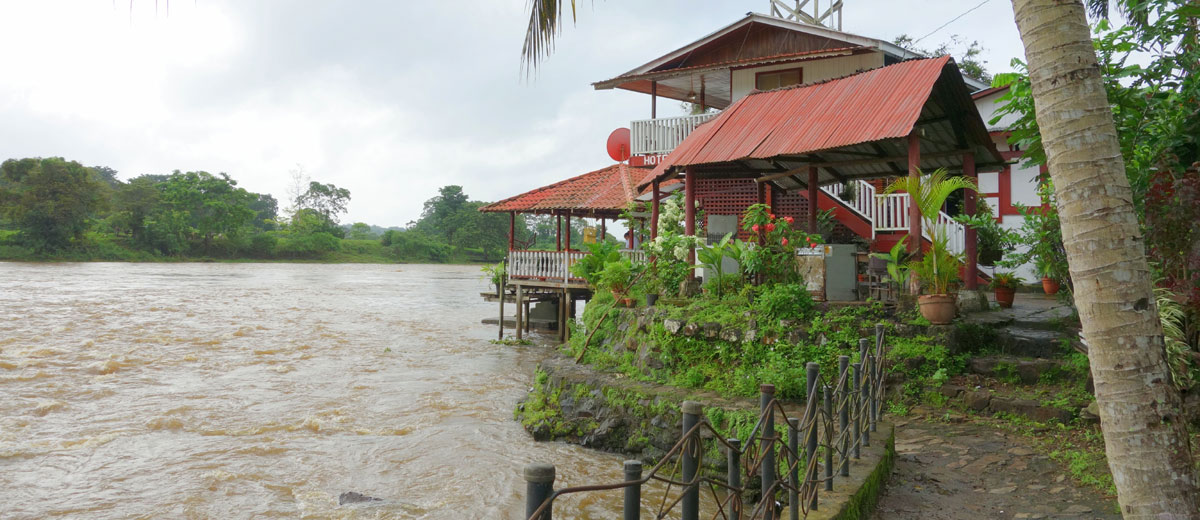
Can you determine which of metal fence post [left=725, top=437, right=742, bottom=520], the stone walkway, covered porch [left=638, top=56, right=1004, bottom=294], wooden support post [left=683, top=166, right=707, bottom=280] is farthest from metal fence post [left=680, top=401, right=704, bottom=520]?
wooden support post [left=683, top=166, right=707, bottom=280]

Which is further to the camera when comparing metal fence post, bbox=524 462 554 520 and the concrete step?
the concrete step

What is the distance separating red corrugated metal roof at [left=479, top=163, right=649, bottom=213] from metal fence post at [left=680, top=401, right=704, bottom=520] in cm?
1534

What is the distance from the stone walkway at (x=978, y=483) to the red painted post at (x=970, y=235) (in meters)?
3.42

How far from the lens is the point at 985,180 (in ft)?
49.8

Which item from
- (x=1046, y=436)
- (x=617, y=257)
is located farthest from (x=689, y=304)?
(x=1046, y=436)

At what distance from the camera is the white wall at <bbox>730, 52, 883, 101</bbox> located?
50.2 ft

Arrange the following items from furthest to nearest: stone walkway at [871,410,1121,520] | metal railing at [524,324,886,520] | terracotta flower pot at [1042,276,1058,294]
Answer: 1. terracotta flower pot at [1042,276,1058,294]
2. stone walkway at [871,410,1121,520]
3. metal railing at [524,324,886,520]

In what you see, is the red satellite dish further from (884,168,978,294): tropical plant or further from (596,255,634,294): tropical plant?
(884,168,978,294): tropical plant

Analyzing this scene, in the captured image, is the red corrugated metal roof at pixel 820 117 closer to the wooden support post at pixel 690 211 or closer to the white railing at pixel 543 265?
the wooden support post at pixel 690 211

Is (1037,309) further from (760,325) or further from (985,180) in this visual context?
(985,180)

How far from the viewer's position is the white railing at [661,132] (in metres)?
15.2

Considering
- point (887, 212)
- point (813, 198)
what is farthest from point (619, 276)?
point (887, 212)

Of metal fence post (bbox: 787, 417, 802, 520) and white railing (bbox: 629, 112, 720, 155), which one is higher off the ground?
white railing (bbox: 629, 112, 720, 155)

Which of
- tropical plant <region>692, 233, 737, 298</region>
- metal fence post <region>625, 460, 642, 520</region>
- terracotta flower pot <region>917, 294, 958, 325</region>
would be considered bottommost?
metal fence post <region>625, 460, 642, 520</region>
